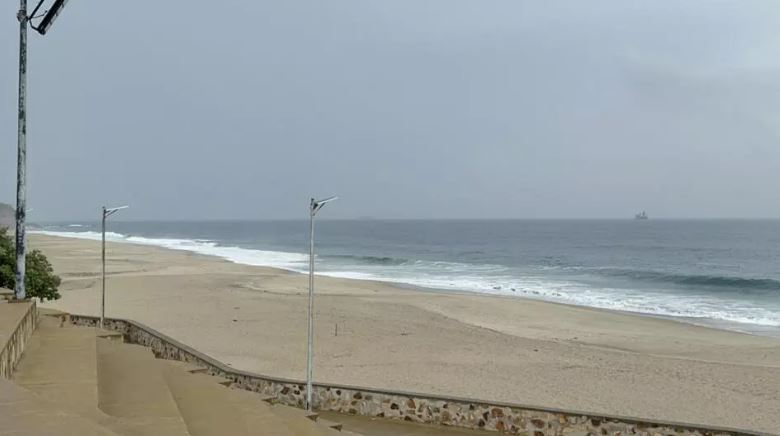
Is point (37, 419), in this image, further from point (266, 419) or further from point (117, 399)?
point (266, 419)

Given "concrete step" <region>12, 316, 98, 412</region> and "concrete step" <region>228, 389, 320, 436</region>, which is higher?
"concrete step" <region>12, 316, 98, 412</region>

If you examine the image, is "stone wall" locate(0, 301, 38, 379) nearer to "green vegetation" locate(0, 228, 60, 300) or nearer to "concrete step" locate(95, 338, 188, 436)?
"concrete step" locate(95, 338, 188, 436)

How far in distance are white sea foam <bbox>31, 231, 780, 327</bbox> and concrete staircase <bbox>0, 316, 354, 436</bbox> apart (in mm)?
29144

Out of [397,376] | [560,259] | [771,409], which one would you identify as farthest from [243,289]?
[560,259]

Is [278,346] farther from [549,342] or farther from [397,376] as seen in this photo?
[549,342]

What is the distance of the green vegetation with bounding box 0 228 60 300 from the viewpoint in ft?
55.4

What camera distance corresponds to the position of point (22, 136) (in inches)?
390

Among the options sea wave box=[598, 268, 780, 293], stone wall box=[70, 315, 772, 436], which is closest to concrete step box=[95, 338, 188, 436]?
stone wall box=[70, 315, 772, 436]

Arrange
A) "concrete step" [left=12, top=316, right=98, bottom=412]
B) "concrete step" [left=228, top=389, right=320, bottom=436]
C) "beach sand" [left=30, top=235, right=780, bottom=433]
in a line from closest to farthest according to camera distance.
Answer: "concrete step" [left=12, top=316, right=98, bottom=412], "concrete step" [left=228, top=389, right=320, bottom=436], "beach sand" [left=30, top=235, right=780, bottom=433]

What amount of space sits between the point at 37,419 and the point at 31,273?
16.1 m

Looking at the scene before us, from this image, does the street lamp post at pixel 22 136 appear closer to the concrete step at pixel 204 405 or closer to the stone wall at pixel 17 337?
the stone wall at pixel 17 337

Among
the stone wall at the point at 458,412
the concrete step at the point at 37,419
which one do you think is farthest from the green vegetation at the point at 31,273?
the concrete step at the point at 37,419

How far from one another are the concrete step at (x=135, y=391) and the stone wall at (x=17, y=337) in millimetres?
912

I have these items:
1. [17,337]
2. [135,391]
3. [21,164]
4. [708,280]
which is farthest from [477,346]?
[708,280]
